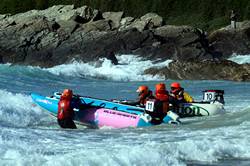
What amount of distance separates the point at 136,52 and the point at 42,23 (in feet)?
25.4

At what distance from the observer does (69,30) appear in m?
40.5

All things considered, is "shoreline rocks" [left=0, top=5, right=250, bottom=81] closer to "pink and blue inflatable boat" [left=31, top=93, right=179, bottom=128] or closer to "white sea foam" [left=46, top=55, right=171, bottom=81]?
"white sea foam" [left=46, top=55, right=171, bottom=81]

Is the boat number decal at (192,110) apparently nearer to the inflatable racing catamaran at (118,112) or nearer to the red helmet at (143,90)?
the inflatable racing catamaran at (118,112)

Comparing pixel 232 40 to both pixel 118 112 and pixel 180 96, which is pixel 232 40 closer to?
pixel 180 96

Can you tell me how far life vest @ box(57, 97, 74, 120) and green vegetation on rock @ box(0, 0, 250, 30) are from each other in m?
52.7

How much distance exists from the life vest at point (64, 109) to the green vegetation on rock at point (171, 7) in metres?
52.7

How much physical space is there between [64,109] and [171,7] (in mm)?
60327

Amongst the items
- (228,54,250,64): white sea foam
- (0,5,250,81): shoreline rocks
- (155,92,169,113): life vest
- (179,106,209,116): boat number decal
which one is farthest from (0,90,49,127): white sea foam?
(228,54,250,64): white sea foam

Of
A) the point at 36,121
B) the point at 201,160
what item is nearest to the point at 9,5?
the point at 36,121

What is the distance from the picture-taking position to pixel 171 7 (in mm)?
72562

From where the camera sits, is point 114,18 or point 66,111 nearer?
point 66,111

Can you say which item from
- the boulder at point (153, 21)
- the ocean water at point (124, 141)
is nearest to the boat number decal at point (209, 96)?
the ocean water at point (124, 141)

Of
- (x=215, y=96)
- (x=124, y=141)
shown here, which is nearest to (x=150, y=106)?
(x=124, y=141)

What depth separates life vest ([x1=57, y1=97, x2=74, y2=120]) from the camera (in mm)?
13320
